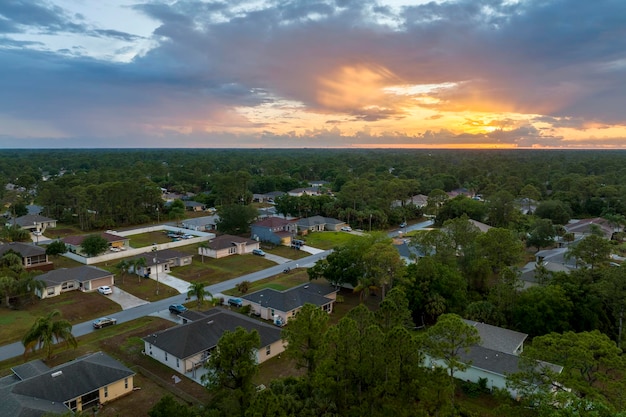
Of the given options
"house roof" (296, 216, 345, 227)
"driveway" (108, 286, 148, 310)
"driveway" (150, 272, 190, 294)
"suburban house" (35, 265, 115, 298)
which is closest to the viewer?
"driveway" (108, 286, 148, 310)

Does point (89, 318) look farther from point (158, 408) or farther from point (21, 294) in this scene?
point (158, 408)

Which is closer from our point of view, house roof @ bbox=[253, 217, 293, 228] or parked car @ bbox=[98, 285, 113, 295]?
parked car @ bbox=[98, 285, 113, 295]

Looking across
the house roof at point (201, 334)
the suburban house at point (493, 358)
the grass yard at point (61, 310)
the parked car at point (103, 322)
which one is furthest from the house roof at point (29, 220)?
the suburban house at point (493, 358)

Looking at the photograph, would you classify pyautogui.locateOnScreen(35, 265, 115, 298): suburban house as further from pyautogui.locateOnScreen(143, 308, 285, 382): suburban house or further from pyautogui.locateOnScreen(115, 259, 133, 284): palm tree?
pyautogui.locateOnScreen(143, 308, 285, 382): suburban house

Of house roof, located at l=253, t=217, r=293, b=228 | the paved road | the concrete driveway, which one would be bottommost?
the paved road

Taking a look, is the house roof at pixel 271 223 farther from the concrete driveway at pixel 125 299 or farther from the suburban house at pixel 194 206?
the suburban house at pixel 194 206

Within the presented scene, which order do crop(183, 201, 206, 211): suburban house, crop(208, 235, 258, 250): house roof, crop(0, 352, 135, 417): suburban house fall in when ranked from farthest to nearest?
crop(183, 201, 206, 211): suburban house
crop(208, 235, 258, 250): house roof
crop(0, 352, 135, 417): suburban house

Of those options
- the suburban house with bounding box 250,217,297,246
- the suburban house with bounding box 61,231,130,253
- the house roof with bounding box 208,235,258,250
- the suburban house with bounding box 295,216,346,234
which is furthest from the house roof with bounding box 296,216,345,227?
the suburban house with bounding box 61,231,130,253
